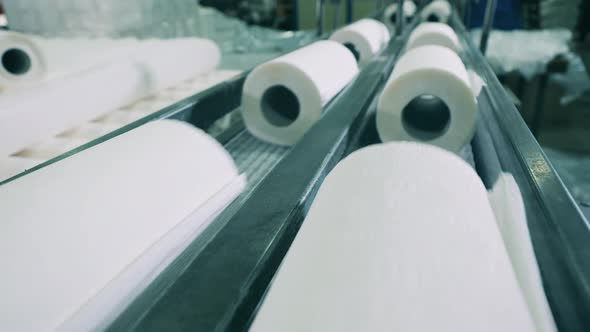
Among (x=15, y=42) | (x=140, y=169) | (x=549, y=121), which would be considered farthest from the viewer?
(x=549, y=121)

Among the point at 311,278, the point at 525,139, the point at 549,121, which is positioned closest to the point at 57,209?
the point at 311,278

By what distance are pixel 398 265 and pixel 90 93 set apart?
57.6 inches

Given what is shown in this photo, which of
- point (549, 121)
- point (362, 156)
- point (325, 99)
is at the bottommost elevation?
point (549, 121)

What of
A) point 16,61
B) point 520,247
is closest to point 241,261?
point 520,247

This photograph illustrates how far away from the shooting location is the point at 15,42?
78.7 inches

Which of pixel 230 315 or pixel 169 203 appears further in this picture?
pixel 169 203

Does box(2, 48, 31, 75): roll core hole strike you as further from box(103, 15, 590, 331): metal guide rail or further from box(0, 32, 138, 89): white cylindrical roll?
box(103, 15, 590, 331): metal guide rail

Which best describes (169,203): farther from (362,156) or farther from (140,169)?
(362,156)

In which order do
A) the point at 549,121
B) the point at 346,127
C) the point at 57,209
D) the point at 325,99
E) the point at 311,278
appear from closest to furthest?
the point at 311,278, the point at 57,209, the point at 346,127, the point at 325,99, the point at 549,121

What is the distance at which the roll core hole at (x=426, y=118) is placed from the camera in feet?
4.08

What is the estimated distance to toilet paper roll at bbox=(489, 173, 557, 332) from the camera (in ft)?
1.50

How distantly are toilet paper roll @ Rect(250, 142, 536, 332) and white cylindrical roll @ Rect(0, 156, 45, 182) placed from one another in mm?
991

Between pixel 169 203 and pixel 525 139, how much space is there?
0.71 meters

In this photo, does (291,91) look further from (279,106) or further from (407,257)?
(407,257)
